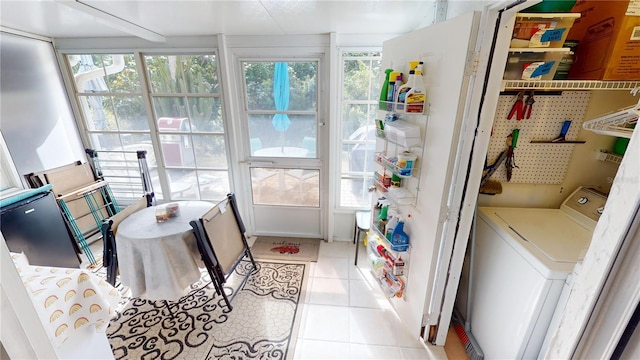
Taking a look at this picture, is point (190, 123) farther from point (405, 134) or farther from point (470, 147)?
point (470, 147)

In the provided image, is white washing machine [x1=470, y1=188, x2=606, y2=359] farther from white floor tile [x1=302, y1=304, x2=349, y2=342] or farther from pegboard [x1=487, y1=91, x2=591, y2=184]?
white floor tile [x1=302, y1=304, x2=349, y2=342]

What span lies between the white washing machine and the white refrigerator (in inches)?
7.9

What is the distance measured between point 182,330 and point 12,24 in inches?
115

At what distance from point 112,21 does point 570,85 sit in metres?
2.90

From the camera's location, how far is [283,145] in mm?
2709

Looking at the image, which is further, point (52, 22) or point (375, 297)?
point (375, 297)

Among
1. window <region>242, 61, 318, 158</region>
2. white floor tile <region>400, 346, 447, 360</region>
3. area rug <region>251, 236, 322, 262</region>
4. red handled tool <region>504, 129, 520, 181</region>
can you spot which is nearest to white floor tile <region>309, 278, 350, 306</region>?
area rug <region>251, 236, 322, 262</region>

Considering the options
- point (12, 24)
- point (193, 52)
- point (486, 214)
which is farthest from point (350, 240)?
point (12, 24)

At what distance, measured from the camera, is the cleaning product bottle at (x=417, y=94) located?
1.36m

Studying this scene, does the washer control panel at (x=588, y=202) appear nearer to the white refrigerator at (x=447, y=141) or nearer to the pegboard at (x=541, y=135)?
the pegboard at (x=541, y=135)

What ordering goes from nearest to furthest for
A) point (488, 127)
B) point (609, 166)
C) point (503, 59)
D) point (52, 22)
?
point (503, 59)
point (488, 127)
point (609, 166)
point (52, 22)

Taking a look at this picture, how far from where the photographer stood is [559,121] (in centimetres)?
149

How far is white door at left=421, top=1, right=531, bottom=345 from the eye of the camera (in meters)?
1.06

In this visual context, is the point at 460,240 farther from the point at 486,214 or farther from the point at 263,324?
the point at 263,324
